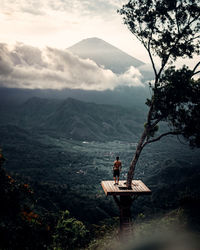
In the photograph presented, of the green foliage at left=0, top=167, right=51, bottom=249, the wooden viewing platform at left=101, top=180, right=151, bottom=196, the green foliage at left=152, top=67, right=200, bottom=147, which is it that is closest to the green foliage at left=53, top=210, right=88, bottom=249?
the wooden viewing platform at left=101, top=180, right=151, bottom=196

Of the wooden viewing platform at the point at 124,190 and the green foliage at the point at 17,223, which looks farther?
the wooden viewing platform at the point at 124,190

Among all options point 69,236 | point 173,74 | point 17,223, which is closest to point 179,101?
point 173,74

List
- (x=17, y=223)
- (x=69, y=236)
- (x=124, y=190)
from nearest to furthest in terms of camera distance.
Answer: (x=17, y=223) < (x=124, y=190) < (x=69, y=236)

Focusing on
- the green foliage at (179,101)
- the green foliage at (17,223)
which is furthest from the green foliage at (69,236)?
the green foliage at (179,101)

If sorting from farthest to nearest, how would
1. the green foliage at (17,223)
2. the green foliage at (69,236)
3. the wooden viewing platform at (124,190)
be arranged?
the green foliage at (69,236)
the wooden viewing platform at (124,190)
the green foliage at (17,223)

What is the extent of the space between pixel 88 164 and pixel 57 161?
1914 centimetres

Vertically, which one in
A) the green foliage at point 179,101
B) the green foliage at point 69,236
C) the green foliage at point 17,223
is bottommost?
the green foliage at point 69,236

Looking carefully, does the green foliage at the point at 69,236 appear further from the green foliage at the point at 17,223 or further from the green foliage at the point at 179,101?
the green foliage at the point at 179,101

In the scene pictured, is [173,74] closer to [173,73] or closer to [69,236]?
[173,73]

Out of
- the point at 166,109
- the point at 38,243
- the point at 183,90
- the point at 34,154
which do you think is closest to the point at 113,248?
the point at 38,243

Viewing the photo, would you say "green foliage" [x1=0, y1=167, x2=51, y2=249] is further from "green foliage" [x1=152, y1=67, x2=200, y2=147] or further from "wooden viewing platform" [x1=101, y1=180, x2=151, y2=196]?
"green foliage" [x1=152, y1=67, x2=200, y2=147]

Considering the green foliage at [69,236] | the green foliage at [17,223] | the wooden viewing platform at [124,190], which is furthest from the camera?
the green foliage at [69,236]

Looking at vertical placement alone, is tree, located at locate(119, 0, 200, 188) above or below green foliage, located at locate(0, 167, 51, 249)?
above

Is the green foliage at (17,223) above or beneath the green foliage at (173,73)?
beneath
